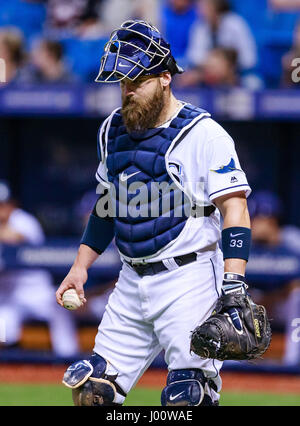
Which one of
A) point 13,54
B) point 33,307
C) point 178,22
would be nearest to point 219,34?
point 178,22

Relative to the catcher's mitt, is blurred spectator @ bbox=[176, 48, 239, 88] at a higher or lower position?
higher

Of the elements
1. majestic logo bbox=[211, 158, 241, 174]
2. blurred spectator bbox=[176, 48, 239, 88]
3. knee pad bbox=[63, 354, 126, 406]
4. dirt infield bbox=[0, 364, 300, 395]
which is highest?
majestic logo bbox=[211, 158, 241, 174]

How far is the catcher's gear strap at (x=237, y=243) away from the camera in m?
3.17

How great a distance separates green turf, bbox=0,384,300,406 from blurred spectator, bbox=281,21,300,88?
296 cm

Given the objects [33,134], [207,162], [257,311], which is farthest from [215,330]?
[33,134]

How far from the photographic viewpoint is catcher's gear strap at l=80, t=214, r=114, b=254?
3719mm

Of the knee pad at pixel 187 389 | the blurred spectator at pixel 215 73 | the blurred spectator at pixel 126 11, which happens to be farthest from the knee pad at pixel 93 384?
the blurred spectator at pixel 126 11

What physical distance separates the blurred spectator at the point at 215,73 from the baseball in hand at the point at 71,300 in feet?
15.3

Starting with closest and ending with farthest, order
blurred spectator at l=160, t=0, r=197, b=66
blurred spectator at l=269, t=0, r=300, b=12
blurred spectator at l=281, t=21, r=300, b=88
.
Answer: blurred spectator at l=281, t=21, r=300, b=88, blurred spectator at l=160, t=0, r=197, b=66, blurred spectator at l=269, t=0, r=300, b=12

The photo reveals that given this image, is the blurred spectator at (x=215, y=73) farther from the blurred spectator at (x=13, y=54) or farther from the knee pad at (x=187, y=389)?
the knee pad at (x=187, y=389)

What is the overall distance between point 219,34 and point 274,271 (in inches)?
99.2

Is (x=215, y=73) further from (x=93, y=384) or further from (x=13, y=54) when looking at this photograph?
(x=93, y=384)

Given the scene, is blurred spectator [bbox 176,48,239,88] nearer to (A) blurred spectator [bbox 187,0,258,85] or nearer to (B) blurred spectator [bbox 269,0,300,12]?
(A) blurred spectator [bbox 187,0,258,85]

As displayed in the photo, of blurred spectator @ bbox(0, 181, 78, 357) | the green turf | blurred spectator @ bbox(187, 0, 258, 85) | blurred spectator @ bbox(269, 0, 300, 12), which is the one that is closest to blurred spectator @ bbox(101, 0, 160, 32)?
blurred spectator @ bbox(187, 0, 258, 85)
